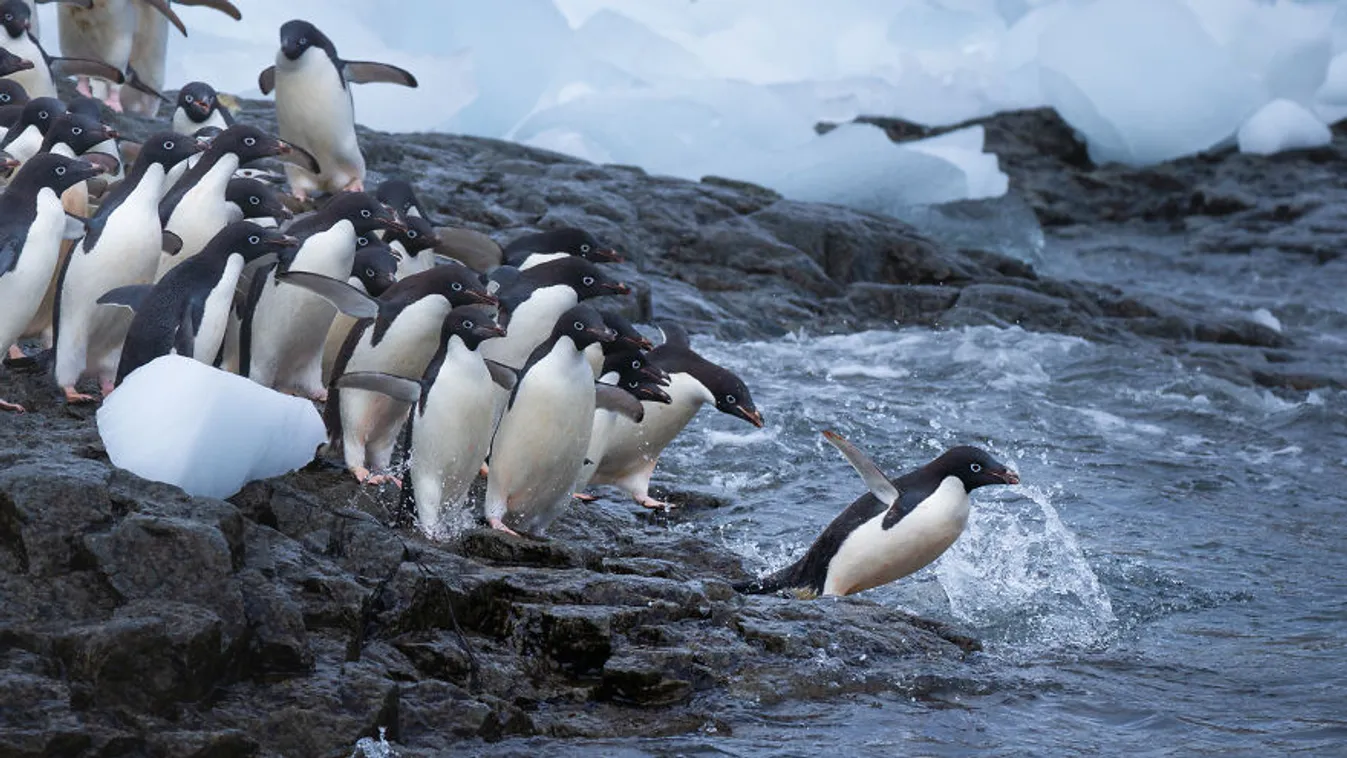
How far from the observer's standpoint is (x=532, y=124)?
1733 cm

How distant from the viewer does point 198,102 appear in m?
8.66

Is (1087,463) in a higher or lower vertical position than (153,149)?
lower

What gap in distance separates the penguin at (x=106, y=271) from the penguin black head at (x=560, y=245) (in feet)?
5.97

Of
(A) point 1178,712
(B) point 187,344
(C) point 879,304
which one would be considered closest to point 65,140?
(B) point 187,344

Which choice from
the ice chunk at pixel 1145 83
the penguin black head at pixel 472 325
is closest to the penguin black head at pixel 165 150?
the penguin black head at pixel 472 325

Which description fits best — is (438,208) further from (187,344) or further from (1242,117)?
(1242,117)

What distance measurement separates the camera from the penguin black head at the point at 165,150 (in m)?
6.19

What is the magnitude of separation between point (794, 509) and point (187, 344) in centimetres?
300

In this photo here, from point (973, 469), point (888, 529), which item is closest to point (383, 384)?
point (888, 529)

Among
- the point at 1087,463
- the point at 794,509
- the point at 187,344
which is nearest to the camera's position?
the point at 187,344

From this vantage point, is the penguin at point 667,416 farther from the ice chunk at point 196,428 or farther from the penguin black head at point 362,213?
the ice chunk at point 196,428

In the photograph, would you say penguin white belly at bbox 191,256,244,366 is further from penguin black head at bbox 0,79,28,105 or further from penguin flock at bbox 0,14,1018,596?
penguin black head at bbox 0,79,28,105

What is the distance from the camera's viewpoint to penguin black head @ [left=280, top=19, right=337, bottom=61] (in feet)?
27.9

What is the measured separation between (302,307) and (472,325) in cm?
97
